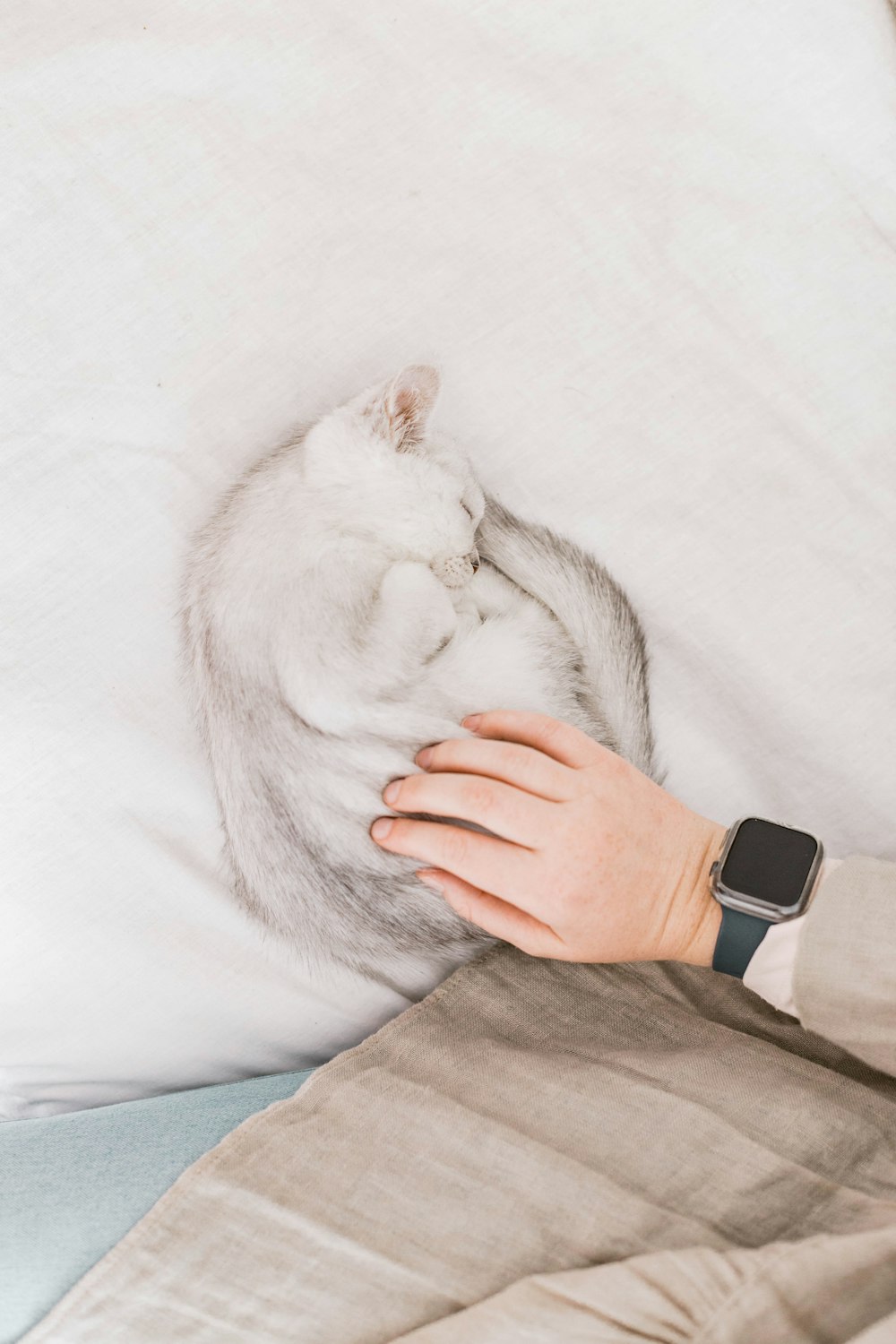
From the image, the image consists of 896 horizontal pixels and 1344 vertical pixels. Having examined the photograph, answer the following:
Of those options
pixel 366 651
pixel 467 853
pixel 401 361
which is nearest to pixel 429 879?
pixel 467 853

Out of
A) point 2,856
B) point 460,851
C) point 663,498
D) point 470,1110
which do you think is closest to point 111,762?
point 2,856

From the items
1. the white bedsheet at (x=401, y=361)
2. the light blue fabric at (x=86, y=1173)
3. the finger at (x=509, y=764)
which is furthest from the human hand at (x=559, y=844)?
the light blue fabric at (x=86, y=1173)

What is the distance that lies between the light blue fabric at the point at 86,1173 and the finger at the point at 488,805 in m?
0.29

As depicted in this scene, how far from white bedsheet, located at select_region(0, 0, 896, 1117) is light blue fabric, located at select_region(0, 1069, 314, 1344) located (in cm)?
4

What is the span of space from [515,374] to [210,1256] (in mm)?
724

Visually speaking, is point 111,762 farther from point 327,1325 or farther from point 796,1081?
point 796,1081

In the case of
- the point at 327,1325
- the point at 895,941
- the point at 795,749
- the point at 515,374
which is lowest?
the point at 327,1325

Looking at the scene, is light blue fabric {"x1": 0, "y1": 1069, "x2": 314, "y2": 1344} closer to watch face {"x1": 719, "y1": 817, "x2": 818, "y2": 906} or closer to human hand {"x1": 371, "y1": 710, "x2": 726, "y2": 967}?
human hand {"x1": 371, "y1": 710, "x2": 726, "y2": 967}

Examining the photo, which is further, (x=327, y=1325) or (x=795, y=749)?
(x=795, y=749)

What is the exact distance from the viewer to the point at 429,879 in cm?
74

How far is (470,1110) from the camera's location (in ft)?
2.15

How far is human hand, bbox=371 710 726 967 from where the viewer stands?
2.21ft

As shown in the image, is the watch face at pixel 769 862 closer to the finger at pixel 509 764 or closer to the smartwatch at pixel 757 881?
the smartwatch at pixel 757 881

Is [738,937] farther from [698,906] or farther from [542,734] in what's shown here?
[542,734]
